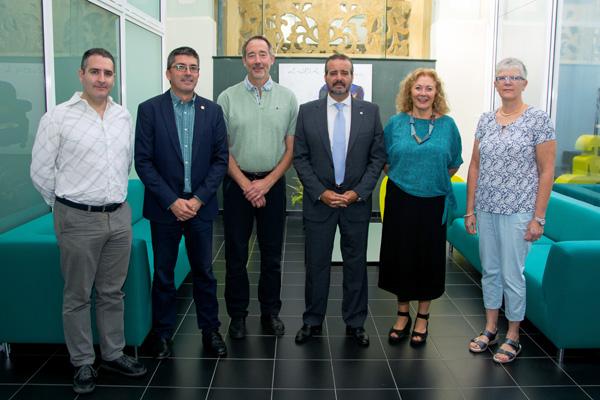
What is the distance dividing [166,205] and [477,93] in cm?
612

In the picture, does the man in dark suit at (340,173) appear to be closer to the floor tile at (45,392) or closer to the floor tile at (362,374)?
the floor tile at (362,374)

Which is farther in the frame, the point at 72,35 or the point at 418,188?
the point at 72,35

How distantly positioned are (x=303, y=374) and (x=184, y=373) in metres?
0.68

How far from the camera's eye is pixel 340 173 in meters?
3.50

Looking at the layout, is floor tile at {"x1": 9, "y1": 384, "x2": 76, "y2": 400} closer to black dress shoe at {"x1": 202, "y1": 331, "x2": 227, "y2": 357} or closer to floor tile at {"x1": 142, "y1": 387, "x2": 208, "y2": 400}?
floor tile at {"x1": 142, "y1": 387, "x2": 208, "y2": 400}

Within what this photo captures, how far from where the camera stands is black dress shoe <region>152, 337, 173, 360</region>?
3391mm

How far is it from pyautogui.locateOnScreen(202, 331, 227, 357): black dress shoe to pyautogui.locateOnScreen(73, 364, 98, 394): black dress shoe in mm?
726

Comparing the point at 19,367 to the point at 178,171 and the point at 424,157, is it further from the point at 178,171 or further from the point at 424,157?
the point at 424,157

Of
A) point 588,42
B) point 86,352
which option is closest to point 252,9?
point 588,42

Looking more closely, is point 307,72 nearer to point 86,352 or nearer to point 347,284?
point 347,284

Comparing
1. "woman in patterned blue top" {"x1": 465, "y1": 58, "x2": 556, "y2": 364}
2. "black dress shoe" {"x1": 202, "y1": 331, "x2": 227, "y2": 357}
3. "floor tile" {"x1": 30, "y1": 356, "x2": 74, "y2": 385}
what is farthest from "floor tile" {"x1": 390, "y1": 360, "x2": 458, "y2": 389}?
"floor tile" {"x1": 30, "y1": 356, "x2": 74, "y2": 385}

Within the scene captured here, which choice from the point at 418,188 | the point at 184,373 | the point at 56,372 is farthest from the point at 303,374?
the point at 56,372

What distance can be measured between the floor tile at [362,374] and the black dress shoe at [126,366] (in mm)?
1110

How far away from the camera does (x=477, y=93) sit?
809 centimetres
